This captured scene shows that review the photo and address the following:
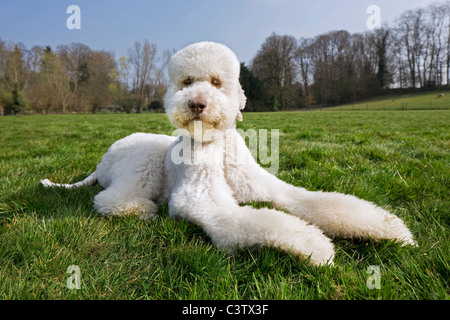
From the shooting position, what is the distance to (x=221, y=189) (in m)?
1.83

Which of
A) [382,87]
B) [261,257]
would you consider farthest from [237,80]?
[382,87]

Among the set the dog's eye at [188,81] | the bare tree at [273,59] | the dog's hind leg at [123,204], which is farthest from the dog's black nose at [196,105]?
the bare tree at [273,59]

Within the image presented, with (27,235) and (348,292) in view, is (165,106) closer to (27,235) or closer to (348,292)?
(27,235)

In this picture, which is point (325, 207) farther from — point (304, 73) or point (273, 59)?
point (304, 73)

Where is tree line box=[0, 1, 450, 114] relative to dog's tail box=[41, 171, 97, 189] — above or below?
above

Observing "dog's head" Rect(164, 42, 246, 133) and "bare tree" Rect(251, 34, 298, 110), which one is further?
"bare tree" Rect(251, 34, 298, 110)

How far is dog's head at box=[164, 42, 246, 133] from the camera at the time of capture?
5.67 feet

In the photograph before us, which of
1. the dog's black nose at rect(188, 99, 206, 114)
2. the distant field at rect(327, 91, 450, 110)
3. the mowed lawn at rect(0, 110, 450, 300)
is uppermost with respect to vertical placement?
the distant field at rect(327, 91, 450, 110)

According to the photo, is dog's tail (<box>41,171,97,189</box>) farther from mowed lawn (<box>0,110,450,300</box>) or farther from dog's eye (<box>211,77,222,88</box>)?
dog's eye (<box>211,77,222,88</box>)

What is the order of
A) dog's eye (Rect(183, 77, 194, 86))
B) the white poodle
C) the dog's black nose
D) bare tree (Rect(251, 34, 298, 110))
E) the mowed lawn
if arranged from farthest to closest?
bare tree (Rect(251, 34, 298, 110))
dog's eye (Rect(183, 77, 194, 86))
the dog's black nose
the white poodle
the mowed lawn

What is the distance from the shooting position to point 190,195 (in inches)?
68.7

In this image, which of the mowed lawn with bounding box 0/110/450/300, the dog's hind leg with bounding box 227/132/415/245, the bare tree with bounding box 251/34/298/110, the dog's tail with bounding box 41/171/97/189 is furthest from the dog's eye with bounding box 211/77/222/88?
the bare tree with bounding box 251/34/298/110

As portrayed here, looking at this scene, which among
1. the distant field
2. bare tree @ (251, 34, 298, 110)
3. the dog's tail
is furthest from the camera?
the distant field
